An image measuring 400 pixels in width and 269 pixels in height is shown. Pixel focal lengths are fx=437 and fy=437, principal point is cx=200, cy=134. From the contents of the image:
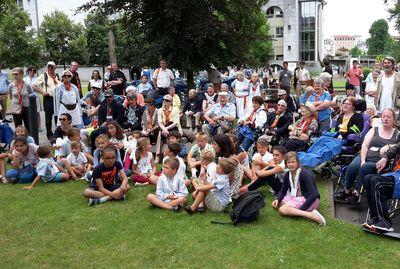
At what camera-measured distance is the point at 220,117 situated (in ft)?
32.2

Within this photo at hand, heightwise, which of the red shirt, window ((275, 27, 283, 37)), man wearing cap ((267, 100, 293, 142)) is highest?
window ((275, 27, 283, 37))

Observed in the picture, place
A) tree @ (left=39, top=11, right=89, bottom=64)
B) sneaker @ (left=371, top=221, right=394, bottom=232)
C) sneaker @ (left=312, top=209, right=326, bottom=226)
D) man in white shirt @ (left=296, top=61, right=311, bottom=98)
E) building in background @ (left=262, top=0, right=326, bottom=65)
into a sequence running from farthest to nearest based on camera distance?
building in background @ (left=262, top=0, right=326, bottom=65), tree @ (left=39, top=11, right=89, bottom=64), man in white shirt @ (left=296, top=61, right=311, bottom=98), sneaker @ (left=312, top=209, right=326, bottom=226), sneaker @ (left=371, top=221, right=394, bottom=232)

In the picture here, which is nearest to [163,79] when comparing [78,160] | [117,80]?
[117,80]

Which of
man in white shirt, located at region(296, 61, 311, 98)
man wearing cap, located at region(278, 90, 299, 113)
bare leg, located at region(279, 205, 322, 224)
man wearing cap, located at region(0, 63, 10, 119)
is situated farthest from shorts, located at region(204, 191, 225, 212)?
man in white shirt, located at region(296, 61, 311, 98)

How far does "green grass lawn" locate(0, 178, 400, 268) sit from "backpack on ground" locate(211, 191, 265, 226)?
107 mm

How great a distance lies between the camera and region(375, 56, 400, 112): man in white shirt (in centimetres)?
891

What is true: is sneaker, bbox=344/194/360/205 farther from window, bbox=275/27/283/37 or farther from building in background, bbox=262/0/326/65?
window, bbox=275/27/283/37

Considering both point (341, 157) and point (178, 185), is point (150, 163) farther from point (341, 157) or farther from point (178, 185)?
point (341, 157)

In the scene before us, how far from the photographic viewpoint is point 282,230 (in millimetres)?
5520

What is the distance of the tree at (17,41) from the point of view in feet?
117

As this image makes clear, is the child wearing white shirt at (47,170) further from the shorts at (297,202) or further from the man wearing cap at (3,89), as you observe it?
the man wearing cap at (3,89)

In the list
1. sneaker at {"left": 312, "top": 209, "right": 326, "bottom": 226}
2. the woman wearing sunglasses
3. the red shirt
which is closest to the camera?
sneaker at {"left": 312, "top": 209, "right": 326, "bottom": 226}

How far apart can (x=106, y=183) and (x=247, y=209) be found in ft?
7.94

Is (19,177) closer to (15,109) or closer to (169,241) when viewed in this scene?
(15,109)
